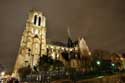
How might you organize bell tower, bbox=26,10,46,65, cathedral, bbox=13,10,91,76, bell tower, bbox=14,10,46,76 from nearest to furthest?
1. bell tower, bbox=14,10,46,76
2. cathedral, bbox=13,10,91,76
3. bell tower, bbox=26,10,46,65

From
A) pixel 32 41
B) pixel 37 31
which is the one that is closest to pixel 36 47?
pixel 32 41

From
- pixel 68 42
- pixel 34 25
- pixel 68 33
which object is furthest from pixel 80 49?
pixel 34 25

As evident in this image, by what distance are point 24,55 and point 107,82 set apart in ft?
170

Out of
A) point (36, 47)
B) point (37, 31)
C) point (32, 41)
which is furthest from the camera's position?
point (37, 31)

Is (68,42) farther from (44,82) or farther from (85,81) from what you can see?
(85,81)

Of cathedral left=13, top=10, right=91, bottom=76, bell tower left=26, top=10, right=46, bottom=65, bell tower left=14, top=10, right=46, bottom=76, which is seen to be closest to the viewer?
bell tower left=14, top=10, right=46, bottom=76

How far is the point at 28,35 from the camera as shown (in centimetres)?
7481

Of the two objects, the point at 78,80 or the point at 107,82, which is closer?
the point at 107,82

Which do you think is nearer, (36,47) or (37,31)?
(36,47)

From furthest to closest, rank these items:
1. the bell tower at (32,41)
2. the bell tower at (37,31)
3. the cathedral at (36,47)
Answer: the bell tower at (37,31), the cathedral at (36,47), the bell tower at (32,41)

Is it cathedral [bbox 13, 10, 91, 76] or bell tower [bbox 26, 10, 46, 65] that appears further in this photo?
bell tower [bbox 26, 10, 46, 65]

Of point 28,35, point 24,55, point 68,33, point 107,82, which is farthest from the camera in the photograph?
point 68,33

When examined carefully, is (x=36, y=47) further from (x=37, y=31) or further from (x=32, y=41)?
(x=37, y=31)

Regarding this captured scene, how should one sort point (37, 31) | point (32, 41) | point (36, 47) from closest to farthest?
1. point (36, 47)
2. point (32, 41)
3. point (37, 31)
